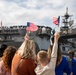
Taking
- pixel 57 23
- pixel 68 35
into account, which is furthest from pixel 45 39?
pixel 57 23

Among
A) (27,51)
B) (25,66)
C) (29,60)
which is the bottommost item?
→ (25,66)

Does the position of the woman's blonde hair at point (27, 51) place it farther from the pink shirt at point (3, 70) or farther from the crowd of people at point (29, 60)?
the pink shirt at point (3, 70)

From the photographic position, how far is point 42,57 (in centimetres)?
538

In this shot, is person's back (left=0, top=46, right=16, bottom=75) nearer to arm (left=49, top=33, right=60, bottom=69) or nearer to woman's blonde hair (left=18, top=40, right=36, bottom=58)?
woman's blonde hair (left=18, top=40, right=36, bottom=58)

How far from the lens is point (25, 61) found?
17.4 feet

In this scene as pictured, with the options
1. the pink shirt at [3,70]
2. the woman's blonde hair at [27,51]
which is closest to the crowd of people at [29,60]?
the woman's blonde hair at [27,51]

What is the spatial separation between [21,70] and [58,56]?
106 centimetres

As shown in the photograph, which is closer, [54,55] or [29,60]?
[29,60]

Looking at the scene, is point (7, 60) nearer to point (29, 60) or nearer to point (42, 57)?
point (29, 60)

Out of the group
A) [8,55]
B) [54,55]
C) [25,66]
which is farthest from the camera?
[8,55]

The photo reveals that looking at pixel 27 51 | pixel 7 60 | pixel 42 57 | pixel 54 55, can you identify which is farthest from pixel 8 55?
pixel 54 55

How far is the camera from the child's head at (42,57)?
17.6ft

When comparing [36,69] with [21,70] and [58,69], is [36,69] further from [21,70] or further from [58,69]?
[58,69]

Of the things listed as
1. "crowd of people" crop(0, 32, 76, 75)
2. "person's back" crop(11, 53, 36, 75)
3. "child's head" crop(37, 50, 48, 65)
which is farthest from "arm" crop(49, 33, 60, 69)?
"person's back" crop(11, 53, 36, 75)
